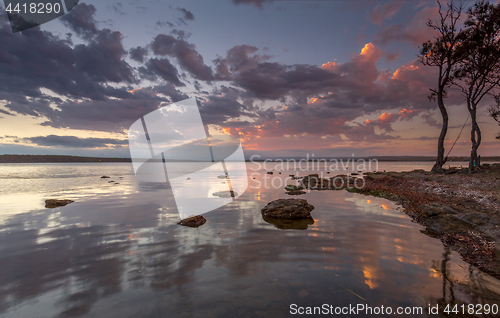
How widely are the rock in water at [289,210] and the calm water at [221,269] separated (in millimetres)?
1419

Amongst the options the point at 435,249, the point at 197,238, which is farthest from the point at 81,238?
the point at 435,249

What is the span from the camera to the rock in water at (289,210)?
38.3ft

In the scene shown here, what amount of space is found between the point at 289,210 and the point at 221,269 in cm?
662

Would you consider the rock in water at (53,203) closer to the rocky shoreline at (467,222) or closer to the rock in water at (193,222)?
the rock in water at (193,222)

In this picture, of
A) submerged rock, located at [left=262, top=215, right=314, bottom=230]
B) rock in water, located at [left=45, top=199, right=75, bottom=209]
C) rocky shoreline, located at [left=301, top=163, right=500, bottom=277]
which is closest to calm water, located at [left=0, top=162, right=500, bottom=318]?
submerged rock, located at [left=262, top=215, right=314, bottom=230]

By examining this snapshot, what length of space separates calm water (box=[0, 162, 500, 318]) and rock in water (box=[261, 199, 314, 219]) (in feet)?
4.65

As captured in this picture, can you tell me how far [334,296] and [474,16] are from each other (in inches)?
1611

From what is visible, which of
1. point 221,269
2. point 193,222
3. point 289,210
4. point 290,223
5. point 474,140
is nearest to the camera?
point 221,269

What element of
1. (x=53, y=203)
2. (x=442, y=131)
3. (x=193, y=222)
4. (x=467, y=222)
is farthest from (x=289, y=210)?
(x=442, y=131)

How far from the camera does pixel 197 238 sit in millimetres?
8602

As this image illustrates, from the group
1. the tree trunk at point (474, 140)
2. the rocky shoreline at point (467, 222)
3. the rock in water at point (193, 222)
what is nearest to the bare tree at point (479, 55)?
the tree trunk at point (474, 140)

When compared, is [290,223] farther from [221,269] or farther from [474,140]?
[474,140]

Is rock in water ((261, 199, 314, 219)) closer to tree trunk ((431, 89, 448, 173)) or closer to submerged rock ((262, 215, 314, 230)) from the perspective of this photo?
submerged rock ((262, 215, 314, 230))

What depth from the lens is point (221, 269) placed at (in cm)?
603
